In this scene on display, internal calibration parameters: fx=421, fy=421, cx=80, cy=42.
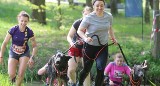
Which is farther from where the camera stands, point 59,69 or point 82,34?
point 59,69

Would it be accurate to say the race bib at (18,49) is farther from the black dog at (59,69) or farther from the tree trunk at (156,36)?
the tree trunk at (156,36)

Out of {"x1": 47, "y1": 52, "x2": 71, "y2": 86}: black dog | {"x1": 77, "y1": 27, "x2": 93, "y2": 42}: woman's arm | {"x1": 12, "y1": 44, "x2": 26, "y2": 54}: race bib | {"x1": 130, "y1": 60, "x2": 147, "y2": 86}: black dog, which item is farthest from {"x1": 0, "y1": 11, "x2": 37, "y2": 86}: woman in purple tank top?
{"x1": 130, "y1": 60, "x2": 147, "y2": 86}: black dog

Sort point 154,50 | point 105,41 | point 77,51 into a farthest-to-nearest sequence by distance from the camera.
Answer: point 154,50 < point 77,51 < point 105,41

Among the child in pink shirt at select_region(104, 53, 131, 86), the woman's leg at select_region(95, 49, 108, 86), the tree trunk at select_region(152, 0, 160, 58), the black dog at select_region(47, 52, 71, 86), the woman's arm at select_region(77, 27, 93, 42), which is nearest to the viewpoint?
the woman's arm at select_region(77, 27, 93, 42)

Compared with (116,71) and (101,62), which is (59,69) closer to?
(101,62)

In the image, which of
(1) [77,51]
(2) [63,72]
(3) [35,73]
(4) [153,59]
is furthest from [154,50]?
(2) [63,72]

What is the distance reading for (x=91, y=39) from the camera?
25.7ft

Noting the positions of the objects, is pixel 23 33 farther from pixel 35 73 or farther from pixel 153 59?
pixel 153 59

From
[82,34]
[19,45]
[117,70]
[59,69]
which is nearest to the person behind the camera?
[82,34]

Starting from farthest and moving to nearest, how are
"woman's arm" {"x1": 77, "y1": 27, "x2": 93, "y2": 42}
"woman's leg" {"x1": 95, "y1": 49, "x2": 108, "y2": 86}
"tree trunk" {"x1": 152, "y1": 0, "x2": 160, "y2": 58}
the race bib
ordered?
"tree trunk" {"x1": 152, "y1": 0, "x2": 160, "y2": 58}, the race bib, "woman's leg" {"x1": 95, "y1": 49, "x2": 108, "y2": 86}, "woman's arm" {"x1": 77, "y1": 27, "x2": 93, "y2": 42}

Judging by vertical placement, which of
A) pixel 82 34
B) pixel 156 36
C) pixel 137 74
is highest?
pixel 82 34

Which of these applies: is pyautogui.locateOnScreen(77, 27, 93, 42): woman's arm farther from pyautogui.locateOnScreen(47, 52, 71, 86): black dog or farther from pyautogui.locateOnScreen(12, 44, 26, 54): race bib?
pyautogui.locateOnScreen(12, 44, 26, 54): race bib

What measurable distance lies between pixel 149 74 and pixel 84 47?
4.83 meters

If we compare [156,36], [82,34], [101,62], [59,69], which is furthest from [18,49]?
[156,36]
